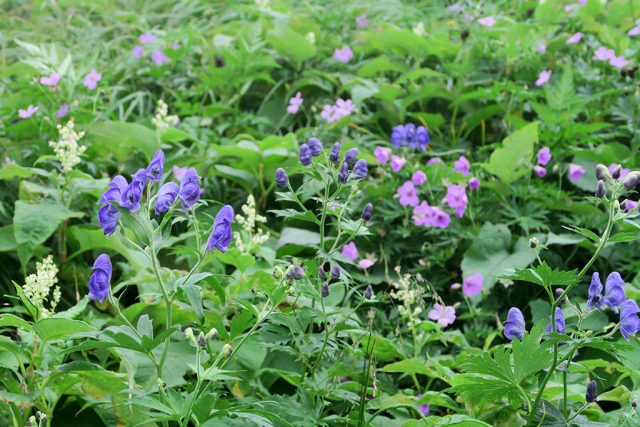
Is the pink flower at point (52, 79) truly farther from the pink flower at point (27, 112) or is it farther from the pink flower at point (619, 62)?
the pink flower at point (619, 62)

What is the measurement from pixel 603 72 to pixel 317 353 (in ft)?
8.43

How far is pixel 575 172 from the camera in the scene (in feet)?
11.0

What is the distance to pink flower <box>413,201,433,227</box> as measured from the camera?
10.4 feet

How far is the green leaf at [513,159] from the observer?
10.9 ft

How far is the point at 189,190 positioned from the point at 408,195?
161 centimetres

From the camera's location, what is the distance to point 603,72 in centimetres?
409

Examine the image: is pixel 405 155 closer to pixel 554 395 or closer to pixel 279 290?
pixel 554 395

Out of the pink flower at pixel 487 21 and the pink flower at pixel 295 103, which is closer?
the pink flower at pixel 295 103

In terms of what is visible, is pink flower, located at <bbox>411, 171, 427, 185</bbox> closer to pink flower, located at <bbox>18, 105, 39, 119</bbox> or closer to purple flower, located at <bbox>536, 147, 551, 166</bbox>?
purple flower, located at <bbox>536, 147, 551, 166</bbox>

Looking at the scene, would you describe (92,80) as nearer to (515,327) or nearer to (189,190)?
(189,190)

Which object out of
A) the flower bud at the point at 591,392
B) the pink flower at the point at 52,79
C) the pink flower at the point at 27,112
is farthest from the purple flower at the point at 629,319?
the pink flower at the point at 52,79

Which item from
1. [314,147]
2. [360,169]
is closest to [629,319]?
[360,169]

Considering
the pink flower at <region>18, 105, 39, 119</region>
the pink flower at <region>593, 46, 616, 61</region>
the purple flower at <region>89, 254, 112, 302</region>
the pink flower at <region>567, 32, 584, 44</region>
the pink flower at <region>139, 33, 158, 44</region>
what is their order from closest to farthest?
1. the purple flower at <region>89, 254, 112, 302</region>
2. the pink flower at <region>18, 105, 39, 119</region>
3. the pink flower at <region>593, 46, 616, 61</region>
4. the pink flower at <region>567, 32, 584, 44</region>
5. the pink flower at <region>139, 33, 158, 44</region>

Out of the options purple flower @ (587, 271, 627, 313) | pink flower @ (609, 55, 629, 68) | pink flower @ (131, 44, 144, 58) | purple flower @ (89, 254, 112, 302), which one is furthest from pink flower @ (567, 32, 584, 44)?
purple flower @ (89, 254, 112, 302)
